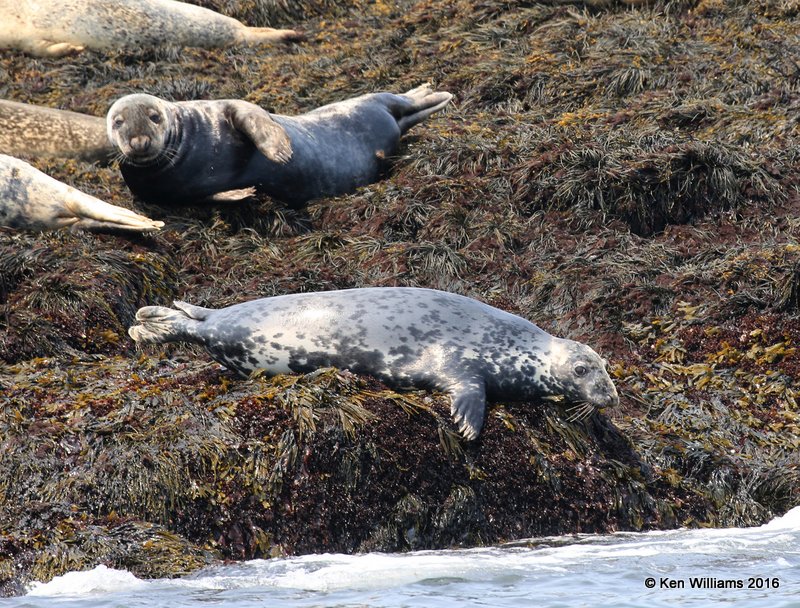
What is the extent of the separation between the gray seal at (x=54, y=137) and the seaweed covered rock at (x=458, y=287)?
496 mm

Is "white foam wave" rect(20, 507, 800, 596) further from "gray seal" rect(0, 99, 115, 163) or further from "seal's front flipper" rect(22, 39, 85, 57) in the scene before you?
"seal's front flipper" rect(22, 39, 85, 57)

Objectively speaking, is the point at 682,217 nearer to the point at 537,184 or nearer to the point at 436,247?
the point at 537,184

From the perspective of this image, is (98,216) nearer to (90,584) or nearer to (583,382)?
(583,382)

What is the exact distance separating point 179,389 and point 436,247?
Result: 7.56ft

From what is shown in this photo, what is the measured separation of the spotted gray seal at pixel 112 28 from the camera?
34.9ft

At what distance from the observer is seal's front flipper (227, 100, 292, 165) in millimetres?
7680

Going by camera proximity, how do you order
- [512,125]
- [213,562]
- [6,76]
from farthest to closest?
[6,76], [512,125], [213,562]

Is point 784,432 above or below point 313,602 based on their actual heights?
below

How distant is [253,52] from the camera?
1059cm

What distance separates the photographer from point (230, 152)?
26.1ft

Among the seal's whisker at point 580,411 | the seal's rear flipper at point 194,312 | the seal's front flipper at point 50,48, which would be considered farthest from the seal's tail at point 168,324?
the seal's front flipper at point 50,48

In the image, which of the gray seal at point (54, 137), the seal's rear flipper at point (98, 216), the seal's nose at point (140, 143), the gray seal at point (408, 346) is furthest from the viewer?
the gray seal at point (54, 137)

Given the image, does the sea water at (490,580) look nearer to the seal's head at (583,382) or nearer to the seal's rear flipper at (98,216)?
the seal's head at (583,382)

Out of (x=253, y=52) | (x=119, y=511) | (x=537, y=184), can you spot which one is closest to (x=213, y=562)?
(x=119, y=511)
